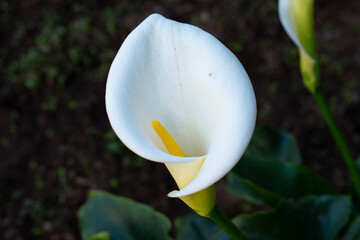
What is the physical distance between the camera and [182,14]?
2.18 meters

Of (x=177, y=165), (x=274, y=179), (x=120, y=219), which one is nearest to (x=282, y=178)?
(x=274, y=179)

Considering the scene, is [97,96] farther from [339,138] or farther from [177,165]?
[177,165]

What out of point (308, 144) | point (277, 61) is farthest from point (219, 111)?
point (277, 61)

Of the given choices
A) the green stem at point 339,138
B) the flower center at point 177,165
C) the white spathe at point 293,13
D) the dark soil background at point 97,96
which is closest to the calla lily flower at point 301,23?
the white spathe at point 293,13

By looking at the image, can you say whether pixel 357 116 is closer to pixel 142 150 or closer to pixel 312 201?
pixel 312 201

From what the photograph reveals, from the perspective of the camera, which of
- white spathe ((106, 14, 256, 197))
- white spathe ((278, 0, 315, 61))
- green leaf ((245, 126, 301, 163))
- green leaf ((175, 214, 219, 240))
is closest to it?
white spathe ((106, 14, 256, 197))

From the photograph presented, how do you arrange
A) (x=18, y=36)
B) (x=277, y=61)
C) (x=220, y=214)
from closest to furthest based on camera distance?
1. (x=220, y=214)
2. (x=277, y=61)
3. (x=18, y=36)

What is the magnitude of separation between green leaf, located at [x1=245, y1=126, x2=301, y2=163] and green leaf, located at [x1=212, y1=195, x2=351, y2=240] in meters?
0.34

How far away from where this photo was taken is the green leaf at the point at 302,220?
982mm

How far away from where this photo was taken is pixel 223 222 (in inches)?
27.7

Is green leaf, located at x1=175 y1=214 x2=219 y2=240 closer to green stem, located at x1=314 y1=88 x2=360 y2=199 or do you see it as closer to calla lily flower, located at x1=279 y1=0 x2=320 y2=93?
green stem, located at x1=314 y1=88 x2=360 y2=199

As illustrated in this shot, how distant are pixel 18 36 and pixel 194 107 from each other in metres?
1.73

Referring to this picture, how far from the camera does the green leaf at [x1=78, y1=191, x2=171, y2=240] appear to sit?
3.65 feet

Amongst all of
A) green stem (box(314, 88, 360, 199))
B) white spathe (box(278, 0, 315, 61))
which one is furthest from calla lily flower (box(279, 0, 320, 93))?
green stem (box(314, 88, 360, 199))
